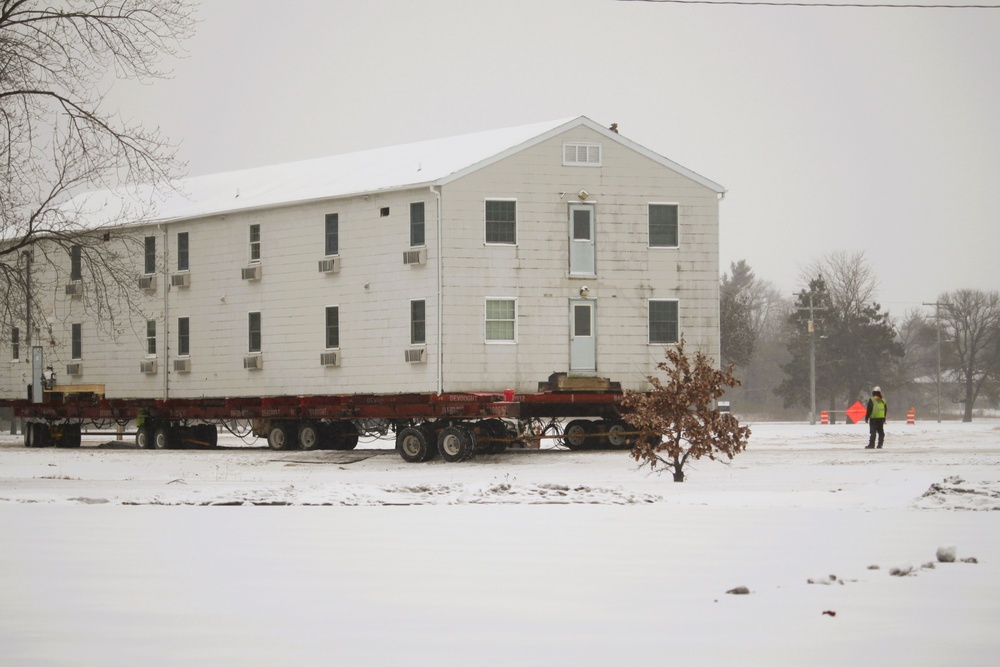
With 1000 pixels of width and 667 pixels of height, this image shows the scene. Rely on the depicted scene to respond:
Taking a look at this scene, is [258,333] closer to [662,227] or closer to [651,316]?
[651,316]

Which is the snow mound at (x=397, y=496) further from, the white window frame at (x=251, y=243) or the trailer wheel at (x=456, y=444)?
the white window frame at (x=251, y=243)

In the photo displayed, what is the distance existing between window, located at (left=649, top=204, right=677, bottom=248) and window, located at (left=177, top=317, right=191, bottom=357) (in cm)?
1408

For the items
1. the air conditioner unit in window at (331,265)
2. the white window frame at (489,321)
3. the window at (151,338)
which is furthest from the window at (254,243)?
the white window frame at (489,321)

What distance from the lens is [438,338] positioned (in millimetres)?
31375

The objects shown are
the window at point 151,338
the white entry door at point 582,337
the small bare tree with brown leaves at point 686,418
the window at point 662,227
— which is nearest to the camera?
the small bare tree with brown leaves at point 686,418

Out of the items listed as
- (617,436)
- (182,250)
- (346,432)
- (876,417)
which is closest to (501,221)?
(617,436)

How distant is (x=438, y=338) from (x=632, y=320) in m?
5.10

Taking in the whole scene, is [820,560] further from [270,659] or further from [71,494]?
[71,494]

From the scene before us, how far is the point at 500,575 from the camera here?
32.6ft

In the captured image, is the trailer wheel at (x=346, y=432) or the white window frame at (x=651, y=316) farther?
the trailer wheel at (x=346, y=432)

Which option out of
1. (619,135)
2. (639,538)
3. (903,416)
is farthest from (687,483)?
(903,416)

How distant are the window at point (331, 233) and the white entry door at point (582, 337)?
6623 millimetres

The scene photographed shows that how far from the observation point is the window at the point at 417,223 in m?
32.4

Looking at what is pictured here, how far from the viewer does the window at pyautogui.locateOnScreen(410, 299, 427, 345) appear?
3203cm
